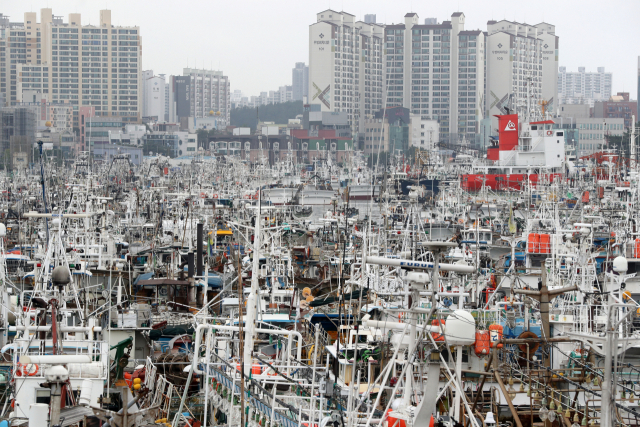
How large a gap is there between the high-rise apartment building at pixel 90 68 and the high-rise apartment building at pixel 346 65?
3871 centimetres

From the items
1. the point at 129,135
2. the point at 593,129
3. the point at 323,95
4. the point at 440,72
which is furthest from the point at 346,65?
the point at 593,129

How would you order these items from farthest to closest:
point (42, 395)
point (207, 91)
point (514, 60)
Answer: point (207, 91) → point (514, 60) → point (42, 395)

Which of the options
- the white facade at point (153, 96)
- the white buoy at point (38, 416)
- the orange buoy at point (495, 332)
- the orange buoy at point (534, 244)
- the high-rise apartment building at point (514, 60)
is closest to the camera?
the white buoy at point (38, 416)

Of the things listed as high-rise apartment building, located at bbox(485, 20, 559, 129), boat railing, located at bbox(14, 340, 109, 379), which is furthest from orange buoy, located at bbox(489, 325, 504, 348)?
high-rise apartment building, located at bbox(485, 20, 559, 129)

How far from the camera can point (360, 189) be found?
69.2 m

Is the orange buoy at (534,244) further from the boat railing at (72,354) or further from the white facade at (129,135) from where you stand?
the white facade at (129,135)

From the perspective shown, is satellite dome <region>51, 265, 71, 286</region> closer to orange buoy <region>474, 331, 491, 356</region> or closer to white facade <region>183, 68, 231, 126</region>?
orange buoy <region>474, 331, 491, 356</region>

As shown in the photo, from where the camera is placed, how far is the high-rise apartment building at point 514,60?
451 feet

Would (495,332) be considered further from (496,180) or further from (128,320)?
(496,180)

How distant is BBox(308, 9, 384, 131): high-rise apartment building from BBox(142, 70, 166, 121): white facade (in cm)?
6519

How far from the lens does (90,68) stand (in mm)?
154500

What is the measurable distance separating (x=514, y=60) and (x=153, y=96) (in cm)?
8532

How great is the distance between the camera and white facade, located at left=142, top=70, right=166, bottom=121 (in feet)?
630

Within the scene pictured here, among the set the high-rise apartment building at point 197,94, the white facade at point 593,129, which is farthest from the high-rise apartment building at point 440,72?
the high-rise apartment building at point 197,94
